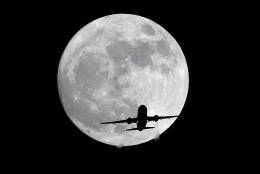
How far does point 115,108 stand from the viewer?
57.4m

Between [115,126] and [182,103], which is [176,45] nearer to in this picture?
[182,103]

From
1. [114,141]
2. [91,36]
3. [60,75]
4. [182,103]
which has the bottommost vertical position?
[114,141]

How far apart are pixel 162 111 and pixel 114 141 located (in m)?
7.36

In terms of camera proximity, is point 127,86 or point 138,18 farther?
point 138,18

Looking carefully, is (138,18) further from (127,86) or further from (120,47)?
(127,86)

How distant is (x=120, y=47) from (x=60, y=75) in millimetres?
8942

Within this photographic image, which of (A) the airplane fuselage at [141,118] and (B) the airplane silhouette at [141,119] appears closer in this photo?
(A) the airplane fuselage at [141,118]

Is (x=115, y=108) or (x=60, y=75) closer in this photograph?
(x=115, y=108)

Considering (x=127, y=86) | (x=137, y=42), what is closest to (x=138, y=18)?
(x=137, y=42)

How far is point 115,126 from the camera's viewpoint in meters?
59.3

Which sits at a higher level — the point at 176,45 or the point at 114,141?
the point at 176,45

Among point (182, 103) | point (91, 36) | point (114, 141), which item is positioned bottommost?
point (114, 141)

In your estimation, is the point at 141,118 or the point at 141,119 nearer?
the point at 141,118

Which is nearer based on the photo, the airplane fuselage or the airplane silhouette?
the airplane fuselage
